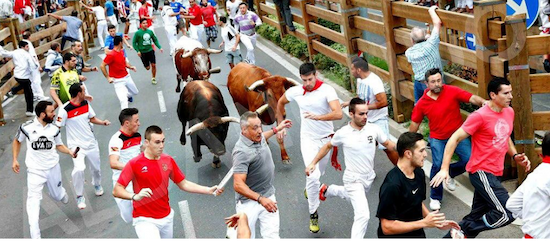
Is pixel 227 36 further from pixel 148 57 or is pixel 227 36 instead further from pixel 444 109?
pixel 444 109

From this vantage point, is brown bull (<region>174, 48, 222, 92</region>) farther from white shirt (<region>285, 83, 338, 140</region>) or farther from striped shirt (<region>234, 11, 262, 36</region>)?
white shirt (<region>285, 83, 338, 140</region>)

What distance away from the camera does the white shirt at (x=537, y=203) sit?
5.53m

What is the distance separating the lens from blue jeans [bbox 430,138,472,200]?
8.42 meters

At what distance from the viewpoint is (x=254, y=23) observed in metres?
17.5

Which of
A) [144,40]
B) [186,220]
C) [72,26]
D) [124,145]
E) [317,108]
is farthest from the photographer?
[72,26]

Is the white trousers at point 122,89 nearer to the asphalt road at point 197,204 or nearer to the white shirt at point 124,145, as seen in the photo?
the asphalt road at point 197,204

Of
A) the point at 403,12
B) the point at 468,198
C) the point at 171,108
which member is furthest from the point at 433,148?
the point at 171,108

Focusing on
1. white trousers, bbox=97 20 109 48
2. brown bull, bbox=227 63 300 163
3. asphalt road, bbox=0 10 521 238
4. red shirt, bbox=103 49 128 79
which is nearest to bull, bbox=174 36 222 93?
brown bull, bbox=227 63 300 163

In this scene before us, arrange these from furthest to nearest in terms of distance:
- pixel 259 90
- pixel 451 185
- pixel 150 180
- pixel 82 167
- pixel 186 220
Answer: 1. pixel 259 90
2. pixel 82 167
3. pixel 186 220
4. pixel 451 185
5. pixel 150 180

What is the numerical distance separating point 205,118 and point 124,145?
2780 mm

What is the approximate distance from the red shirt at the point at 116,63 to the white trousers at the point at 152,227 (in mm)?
7500

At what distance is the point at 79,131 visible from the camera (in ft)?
33.5

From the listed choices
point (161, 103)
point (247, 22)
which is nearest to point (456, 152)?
point (161, 103)

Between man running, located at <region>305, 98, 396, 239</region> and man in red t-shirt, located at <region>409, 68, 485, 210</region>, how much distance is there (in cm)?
89
